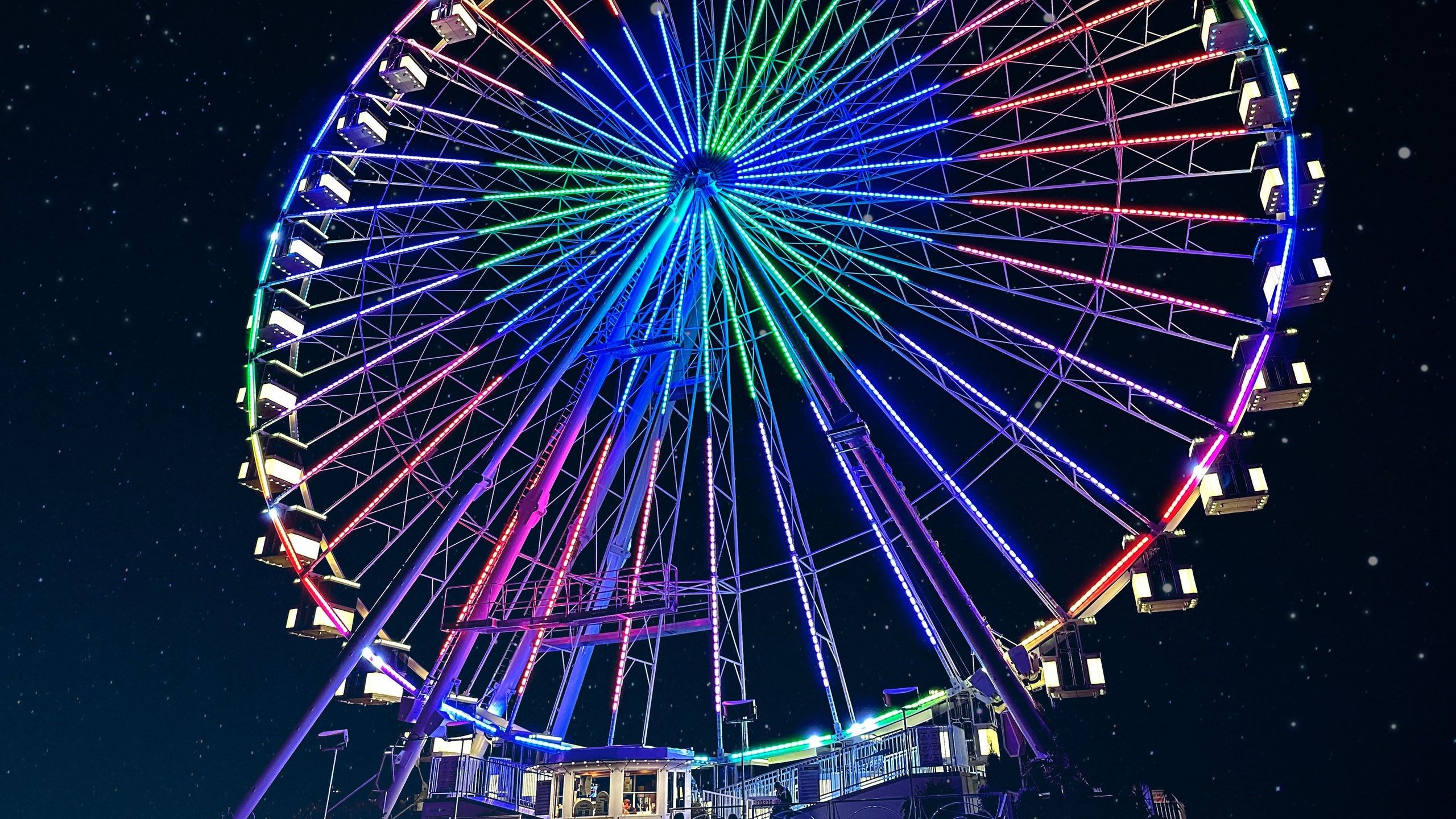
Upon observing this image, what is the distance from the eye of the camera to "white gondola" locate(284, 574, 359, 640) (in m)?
17.9

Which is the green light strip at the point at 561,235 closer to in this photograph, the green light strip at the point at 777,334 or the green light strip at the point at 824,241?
the green light strip at the point at 824,241

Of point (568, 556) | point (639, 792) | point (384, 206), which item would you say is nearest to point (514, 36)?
point (384, 206)

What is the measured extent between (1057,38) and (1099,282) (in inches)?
165

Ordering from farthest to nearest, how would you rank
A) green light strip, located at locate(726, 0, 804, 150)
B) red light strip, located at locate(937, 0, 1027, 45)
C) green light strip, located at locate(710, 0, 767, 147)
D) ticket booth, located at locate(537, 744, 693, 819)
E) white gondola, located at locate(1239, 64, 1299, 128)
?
ticket booth, located at locate(537, 744, 693, 819), red light strip, located at locate(937, 0, 1027, 45), green light strip, located at locate(710, 0, 767, 147), green light strip, located at locate(726, 0, 804, 150), white gondola, located at locate(1239, 64, 1299, 128)

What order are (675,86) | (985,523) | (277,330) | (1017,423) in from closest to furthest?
(985,523) → (1017,423) → (675,86) → (277,330)

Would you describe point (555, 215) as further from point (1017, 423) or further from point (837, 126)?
point (1017, 423)

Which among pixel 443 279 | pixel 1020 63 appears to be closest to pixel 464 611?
pixel 443 279

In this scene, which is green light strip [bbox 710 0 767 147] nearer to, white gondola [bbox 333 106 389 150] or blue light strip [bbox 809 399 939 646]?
blue light strip [bbox 809 399 939 646]

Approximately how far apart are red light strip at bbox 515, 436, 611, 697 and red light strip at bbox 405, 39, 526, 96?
7.01m

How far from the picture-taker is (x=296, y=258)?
18906 millimetres

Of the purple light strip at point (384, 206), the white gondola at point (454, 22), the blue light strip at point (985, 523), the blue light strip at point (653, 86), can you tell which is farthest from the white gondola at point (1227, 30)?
the purple light strip at point (384, 206)

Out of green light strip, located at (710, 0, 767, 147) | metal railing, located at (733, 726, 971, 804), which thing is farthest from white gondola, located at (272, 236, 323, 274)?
metal railing, located at (733, 726, 971, 804)

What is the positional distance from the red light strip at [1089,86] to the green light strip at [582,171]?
18.7 feet

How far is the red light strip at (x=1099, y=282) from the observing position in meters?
15.5
